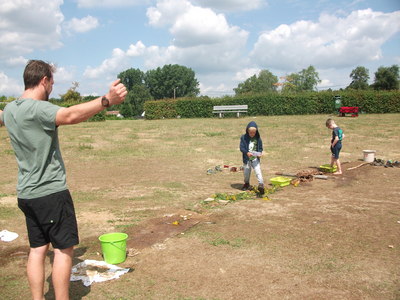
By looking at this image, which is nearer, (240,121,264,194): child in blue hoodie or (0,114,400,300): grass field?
(0,114,400,300): grass field

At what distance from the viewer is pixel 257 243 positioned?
5.08m

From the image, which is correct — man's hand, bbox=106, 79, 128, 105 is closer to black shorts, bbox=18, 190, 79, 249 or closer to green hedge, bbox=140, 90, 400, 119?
black shorts, bbox=18, 190, 79, 249

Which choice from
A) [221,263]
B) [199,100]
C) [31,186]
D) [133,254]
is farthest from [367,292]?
[199,100]

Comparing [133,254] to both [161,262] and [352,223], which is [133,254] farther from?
[352,223]

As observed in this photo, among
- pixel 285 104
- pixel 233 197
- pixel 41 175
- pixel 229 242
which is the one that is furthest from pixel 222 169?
pixel 285 104

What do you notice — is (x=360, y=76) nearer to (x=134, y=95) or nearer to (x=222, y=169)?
(x=134, y=95)

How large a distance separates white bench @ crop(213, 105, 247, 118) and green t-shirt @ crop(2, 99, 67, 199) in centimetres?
3140

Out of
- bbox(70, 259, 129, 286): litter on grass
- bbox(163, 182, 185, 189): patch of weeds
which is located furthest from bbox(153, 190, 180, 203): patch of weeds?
bbox(70, 259, 129, 286): litter on grass

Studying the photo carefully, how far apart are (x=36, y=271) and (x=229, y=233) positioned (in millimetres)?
3075

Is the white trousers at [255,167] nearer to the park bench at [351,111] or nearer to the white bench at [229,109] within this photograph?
the park bench at [351,111]

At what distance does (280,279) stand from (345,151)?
12.7 metres

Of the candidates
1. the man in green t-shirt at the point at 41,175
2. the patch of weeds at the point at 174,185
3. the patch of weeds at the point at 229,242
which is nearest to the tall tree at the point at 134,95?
the patch of weeds at the point at 174,185

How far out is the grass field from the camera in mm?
3867

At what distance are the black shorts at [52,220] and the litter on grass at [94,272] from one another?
1092 millimetres
